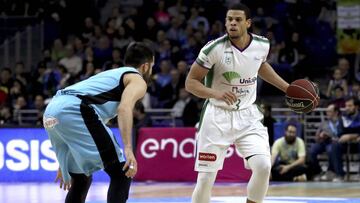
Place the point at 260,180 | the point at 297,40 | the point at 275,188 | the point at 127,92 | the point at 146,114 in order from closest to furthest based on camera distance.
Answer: the point at 127,92, the point at 260,180, the point at 275,188, the point at 146,114, the point at 297,40

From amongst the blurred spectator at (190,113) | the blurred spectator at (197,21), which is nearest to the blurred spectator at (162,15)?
the blurred spectator at (197,21)

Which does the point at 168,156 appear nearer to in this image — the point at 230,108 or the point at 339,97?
the point at 339,97

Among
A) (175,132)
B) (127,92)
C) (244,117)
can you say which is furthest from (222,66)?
(175,132)

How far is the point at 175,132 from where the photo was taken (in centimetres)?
1625

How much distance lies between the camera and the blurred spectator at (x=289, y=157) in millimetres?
15891

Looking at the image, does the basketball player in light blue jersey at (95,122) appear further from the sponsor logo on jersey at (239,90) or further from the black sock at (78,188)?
the sponsor logo on jersey at (239,90)

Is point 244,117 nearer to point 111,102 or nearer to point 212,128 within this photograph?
point 212,128

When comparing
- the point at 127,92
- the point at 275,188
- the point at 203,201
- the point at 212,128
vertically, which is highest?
the point at 127,92

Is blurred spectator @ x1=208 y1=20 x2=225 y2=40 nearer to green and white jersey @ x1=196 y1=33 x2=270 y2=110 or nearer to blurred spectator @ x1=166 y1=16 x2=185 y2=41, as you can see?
blurred spectator @ x1=166 y1=16 x2=185 y2=41

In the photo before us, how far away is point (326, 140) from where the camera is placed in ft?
53.8

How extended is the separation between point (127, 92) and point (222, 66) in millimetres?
1810

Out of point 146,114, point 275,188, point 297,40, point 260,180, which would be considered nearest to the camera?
point 260,180

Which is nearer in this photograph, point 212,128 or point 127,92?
point 127,92

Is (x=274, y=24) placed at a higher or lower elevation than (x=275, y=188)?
higher
